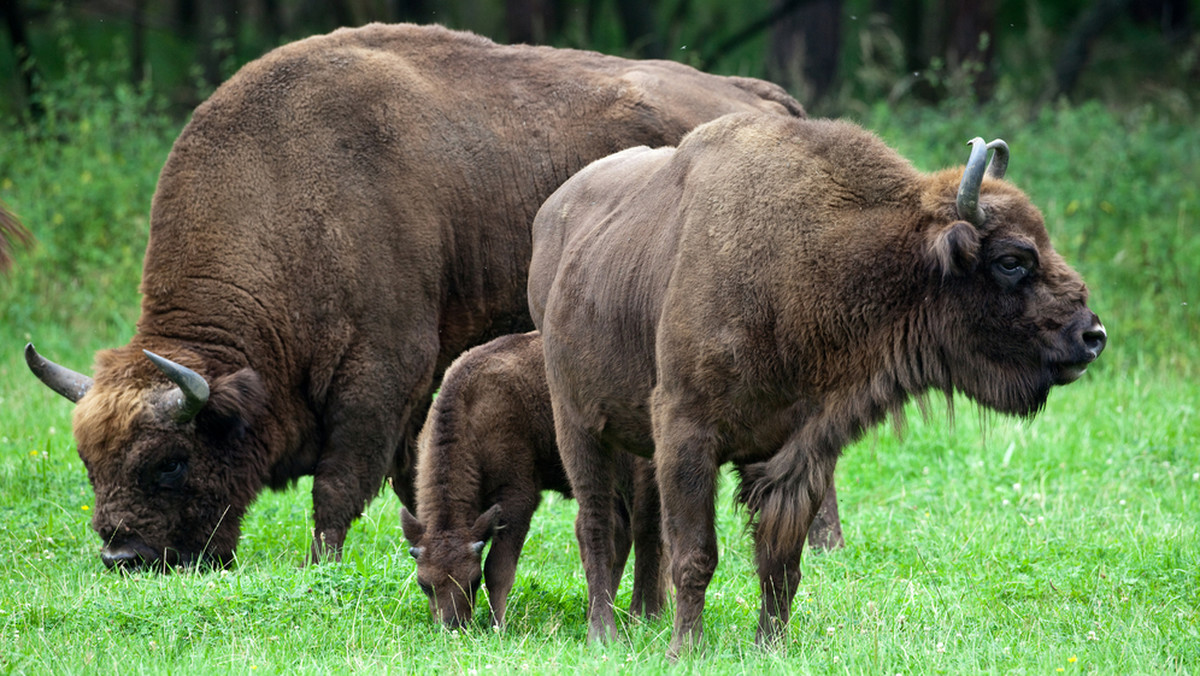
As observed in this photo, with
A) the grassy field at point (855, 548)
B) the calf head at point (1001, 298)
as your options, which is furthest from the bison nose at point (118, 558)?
the calf head at point (1001, 298)

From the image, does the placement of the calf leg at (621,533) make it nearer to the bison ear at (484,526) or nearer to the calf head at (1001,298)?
the bison ear at (484,526)

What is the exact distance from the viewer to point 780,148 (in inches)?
201

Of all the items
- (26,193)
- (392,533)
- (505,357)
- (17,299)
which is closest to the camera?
(505,357)

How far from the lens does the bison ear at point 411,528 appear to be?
6176mm

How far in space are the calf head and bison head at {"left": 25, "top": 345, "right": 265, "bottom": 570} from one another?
387 cm

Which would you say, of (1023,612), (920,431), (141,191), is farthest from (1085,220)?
(141,191)

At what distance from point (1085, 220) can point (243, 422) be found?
9149mm

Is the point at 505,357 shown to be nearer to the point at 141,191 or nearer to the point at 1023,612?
the point at 1023,612

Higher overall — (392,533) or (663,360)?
(663,360)

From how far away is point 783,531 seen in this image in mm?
4887

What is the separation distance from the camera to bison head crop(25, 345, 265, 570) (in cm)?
676

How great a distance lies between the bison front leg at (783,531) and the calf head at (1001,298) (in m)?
0.66

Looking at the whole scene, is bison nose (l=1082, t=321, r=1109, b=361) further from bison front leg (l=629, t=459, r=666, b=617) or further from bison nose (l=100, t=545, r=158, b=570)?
bison nose (l=100, t=545, r=158, b=570)

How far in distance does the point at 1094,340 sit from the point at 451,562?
9.82 ft
